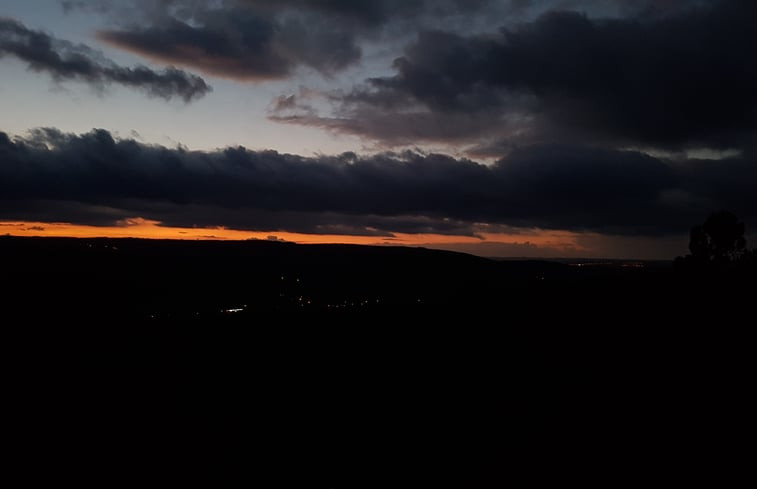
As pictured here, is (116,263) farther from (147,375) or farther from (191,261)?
(147,375)

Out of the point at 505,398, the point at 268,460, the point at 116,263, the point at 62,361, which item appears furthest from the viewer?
the point at 116,263

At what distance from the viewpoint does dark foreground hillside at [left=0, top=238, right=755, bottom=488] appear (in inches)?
790

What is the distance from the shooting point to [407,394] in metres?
27.1

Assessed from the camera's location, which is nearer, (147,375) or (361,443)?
(361,443)

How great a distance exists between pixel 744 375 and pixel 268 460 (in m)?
21.5

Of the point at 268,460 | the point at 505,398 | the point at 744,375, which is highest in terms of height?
the point at 744,375

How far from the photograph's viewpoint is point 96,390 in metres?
29.5

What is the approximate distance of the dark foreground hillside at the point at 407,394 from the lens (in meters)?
20.1

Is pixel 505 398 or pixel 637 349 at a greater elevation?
pixel 637 349

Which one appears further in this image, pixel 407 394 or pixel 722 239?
pixel 722 239

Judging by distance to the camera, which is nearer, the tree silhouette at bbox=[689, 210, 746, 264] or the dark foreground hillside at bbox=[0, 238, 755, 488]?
the dark foreground hillside at bbox=[0, 238, 755, 488]

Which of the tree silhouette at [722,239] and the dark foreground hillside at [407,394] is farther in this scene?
the tree silhouette at [722,239]

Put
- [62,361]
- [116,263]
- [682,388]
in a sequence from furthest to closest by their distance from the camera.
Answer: [116,263] → [62,361] → [682,388]

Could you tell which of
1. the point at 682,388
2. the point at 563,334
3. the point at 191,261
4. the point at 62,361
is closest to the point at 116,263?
the point at 191,261
